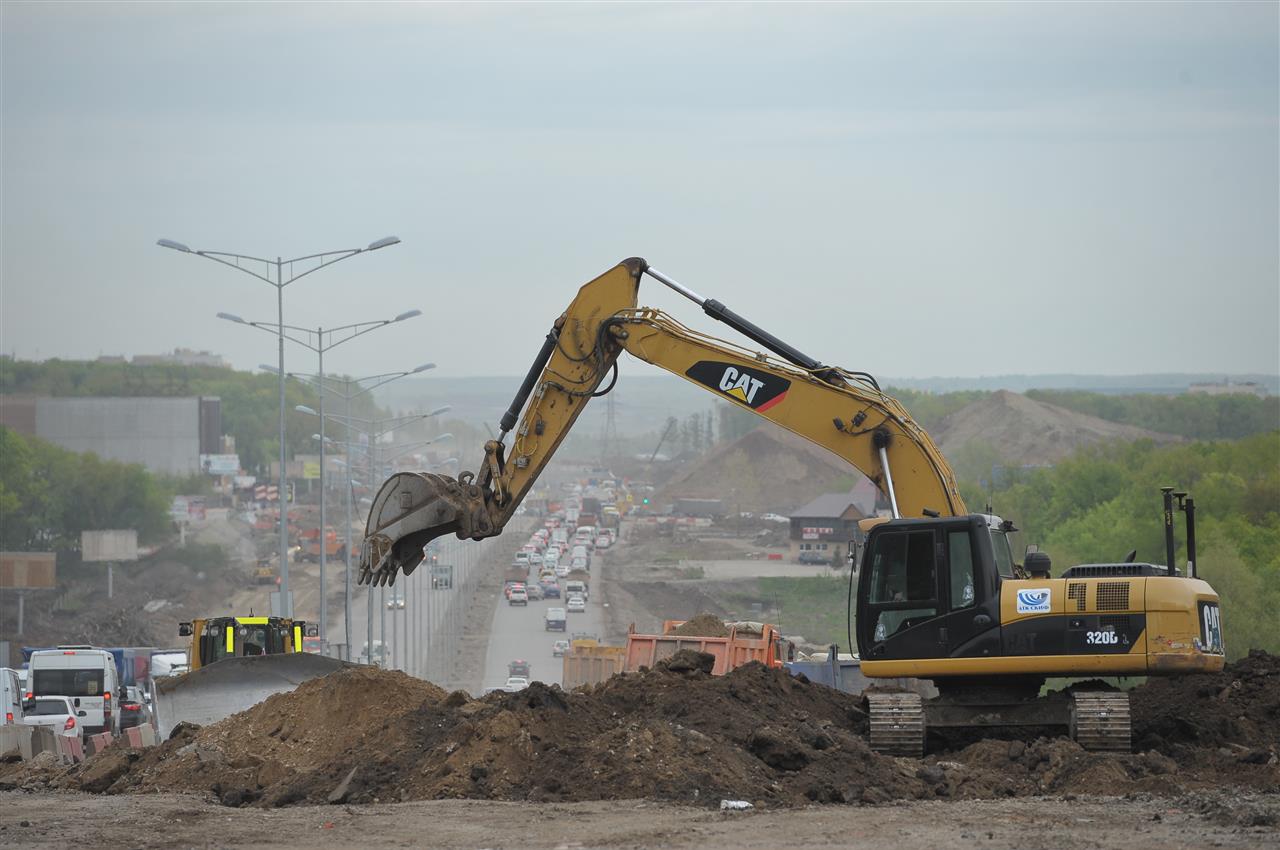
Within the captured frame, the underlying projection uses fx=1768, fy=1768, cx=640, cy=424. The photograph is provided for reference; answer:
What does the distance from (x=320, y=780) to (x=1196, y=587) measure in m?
9.92

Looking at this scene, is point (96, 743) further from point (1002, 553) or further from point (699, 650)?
point (1002, 553)

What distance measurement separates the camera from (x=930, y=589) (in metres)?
20.1

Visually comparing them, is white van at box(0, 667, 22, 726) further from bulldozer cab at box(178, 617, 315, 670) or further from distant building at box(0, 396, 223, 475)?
distant building at box(0, 396, 223, 475)

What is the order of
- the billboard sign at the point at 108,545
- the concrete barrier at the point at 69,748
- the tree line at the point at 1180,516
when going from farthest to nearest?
the billboard sign at the point at 108,545 < the tree line at the point at 1180,516 < the concrete barrier at the point at 69,748

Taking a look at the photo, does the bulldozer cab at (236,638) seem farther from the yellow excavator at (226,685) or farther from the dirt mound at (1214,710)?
the dirt mound at (1214,710)

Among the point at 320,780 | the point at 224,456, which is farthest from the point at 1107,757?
the point at 224,456

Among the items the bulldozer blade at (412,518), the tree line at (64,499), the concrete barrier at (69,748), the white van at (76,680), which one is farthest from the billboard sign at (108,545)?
the bulldozer blade at (412,518)

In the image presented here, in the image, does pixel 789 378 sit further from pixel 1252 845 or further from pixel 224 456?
pixel 224 456

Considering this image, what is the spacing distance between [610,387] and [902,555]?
173 inches

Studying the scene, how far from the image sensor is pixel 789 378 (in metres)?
21.3

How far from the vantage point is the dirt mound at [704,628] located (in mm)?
32562

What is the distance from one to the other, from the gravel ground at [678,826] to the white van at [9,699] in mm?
18247

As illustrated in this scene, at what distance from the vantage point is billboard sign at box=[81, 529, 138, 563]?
386 feet

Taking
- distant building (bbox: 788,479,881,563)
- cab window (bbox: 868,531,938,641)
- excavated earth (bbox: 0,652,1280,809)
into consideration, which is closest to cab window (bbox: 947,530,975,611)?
cab window (bbox: 868,531,938,641)
